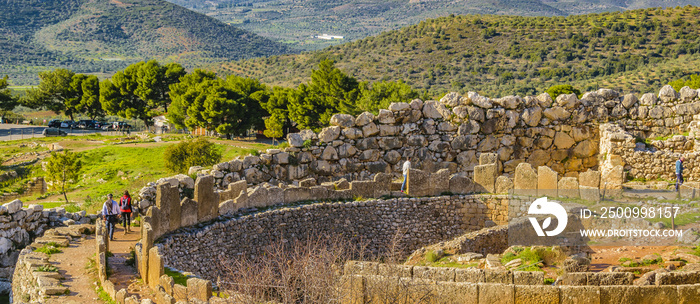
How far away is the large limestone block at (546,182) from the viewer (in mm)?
16656

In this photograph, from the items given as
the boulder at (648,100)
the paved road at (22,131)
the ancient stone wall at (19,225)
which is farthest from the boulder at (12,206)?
the paved road at (22,131)

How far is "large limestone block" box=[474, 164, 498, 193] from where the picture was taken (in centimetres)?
1797

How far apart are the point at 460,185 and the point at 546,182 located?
2.21 m

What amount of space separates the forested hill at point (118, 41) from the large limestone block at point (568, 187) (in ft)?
446

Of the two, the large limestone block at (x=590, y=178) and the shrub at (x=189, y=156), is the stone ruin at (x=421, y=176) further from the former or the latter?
the shrub at (x=189, y=156)

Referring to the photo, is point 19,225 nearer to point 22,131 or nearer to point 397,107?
point 397,107

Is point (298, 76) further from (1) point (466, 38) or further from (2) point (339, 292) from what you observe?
(2) point (339, 292)

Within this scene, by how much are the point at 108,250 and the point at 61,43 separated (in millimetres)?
182082

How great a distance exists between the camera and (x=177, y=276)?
12289 millimetres

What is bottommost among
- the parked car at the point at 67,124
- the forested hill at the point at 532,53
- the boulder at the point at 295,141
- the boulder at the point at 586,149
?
the parked car at the point at 67,124

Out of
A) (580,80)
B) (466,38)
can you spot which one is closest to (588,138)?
(580,80)

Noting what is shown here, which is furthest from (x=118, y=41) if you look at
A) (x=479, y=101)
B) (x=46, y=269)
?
(x=46, y=269)

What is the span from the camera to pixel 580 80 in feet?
201

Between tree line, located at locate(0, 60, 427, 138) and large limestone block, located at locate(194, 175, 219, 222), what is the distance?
2368cm
